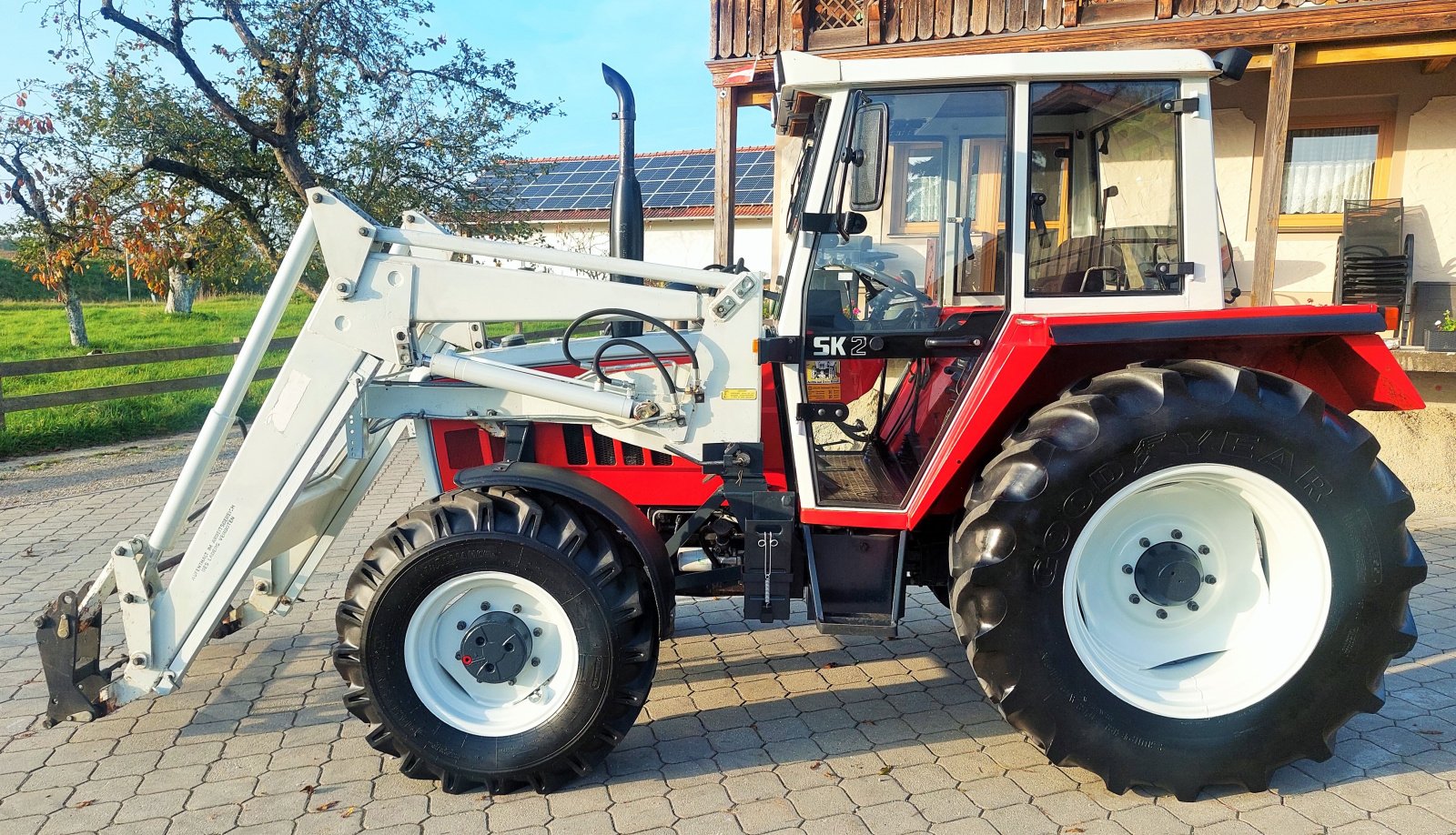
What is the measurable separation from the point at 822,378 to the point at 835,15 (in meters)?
6.81

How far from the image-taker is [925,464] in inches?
126

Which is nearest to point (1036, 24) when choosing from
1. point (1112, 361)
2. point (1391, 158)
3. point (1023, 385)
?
point (1391, 158)

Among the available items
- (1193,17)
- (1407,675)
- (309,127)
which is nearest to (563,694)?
(1407,675)

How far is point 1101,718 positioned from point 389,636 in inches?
89.8

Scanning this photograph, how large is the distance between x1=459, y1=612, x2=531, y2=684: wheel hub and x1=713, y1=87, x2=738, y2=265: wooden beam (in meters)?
5.99

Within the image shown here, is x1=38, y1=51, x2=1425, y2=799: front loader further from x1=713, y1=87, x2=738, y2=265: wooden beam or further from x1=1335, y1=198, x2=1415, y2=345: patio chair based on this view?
x1=1335, y1=198, x2=1415, y2=345: patio chair

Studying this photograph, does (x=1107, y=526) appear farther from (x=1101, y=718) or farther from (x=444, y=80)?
(x=444, y=80)

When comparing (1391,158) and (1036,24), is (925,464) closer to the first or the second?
(1036,24)

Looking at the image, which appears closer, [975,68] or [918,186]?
[975,68]

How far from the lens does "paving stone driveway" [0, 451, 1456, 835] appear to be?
288 cm

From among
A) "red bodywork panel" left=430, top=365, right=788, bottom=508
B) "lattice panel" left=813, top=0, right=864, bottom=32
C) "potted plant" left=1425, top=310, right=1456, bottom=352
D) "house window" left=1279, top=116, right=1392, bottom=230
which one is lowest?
"red bodywork panel" left=430, top=365, right=788, bottom=508

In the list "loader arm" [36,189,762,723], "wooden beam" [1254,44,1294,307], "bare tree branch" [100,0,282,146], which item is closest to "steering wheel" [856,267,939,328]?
"loader arm" [36,189,762,723]

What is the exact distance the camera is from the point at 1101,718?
294 cm

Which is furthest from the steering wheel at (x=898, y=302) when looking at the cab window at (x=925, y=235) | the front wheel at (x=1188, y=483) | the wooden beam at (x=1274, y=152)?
the wooden beam at (x=1274, y=152)
